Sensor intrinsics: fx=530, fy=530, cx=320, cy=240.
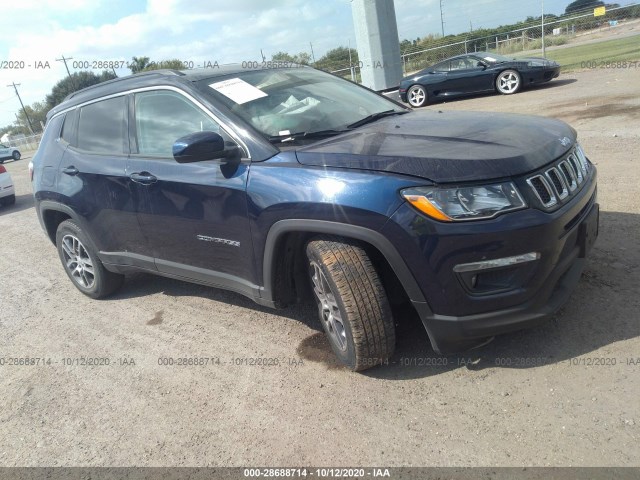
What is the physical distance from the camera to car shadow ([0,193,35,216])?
10920 millimetres

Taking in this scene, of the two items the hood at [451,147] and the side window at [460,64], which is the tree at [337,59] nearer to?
the side window at [460,64]

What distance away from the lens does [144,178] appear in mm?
3803

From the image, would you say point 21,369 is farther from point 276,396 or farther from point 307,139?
point 307,139

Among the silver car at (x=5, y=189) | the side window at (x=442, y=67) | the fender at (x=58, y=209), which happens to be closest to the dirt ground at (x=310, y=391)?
the fender at (x=58, y=209)

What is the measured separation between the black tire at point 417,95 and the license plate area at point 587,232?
13.1 m

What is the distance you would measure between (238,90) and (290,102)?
366 millimetres

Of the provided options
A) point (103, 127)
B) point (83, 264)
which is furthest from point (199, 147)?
point (83, 264)

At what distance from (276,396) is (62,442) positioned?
125cm

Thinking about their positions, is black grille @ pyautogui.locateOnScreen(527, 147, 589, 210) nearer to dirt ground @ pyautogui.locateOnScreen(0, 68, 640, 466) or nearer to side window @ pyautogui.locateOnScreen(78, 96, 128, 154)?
dirt ground @ pyautogui.locateOnScreen(0, 68, 640, 466)

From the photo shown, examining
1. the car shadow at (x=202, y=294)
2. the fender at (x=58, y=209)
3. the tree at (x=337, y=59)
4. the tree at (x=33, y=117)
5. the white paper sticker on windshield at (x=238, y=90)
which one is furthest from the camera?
the tree at (x=33, y=117)

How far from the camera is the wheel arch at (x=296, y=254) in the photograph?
2.71 m

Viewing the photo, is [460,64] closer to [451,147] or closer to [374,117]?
[374,117]

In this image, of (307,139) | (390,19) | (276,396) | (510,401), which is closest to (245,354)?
(276,396)

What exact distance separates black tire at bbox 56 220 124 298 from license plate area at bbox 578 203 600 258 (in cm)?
382
